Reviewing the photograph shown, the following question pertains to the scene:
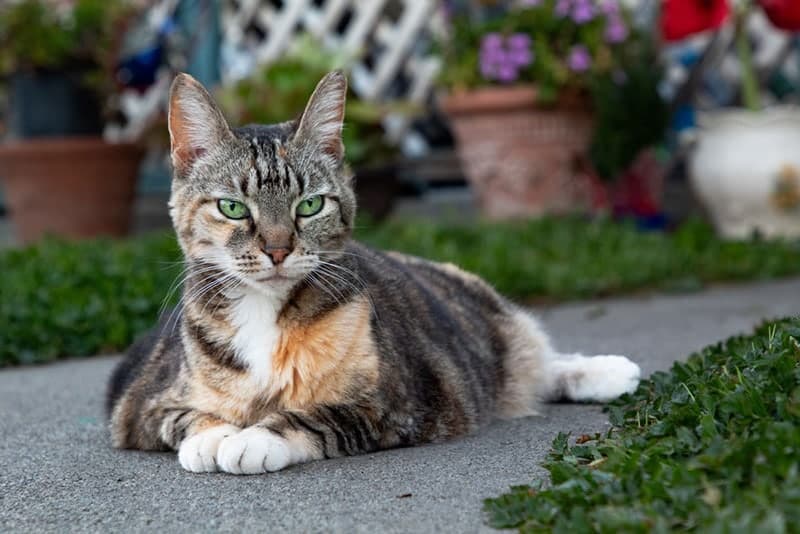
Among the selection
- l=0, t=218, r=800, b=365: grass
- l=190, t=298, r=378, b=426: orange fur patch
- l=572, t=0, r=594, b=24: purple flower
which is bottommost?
l=0, t=218, r=800, b=365: grass

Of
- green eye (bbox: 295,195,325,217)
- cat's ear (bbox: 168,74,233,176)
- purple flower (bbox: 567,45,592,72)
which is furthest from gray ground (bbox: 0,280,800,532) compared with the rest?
purple flower (bbox: 567,45,592,72)

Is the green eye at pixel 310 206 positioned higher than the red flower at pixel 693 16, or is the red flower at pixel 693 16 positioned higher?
the red flower at pixel 693 16

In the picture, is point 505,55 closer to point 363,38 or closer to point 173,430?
point 363,38

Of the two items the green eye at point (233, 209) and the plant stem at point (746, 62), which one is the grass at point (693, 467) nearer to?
the green eye at point (233, 209)

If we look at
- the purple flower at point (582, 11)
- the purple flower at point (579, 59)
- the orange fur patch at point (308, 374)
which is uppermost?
the purple flower at point (582, 11)

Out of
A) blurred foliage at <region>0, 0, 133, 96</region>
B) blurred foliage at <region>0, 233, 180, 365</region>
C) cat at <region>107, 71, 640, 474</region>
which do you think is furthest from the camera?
blurred foliage at <region>0, 0, 133, 96</region>

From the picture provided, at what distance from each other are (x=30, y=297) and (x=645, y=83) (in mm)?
3632

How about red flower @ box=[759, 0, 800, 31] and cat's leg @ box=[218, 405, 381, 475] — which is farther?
red flower @ box=[759, 0, 800, 31]

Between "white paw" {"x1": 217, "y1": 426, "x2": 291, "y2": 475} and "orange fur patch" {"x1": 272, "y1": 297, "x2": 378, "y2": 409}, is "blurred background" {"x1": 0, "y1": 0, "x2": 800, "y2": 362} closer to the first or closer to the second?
"orange fur patch" {"x1": 272, "y1": 297, "x2": 378, "y2": 409}

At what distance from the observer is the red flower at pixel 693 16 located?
5789 mm

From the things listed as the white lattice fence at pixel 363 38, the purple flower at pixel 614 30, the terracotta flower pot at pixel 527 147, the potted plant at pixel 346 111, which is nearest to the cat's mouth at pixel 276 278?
the potted plant at pixel 346 111

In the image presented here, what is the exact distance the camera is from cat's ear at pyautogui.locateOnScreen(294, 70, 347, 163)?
2.63 meters

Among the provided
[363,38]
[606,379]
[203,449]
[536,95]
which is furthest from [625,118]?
[203,449]

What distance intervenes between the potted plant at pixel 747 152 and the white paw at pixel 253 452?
4.19 m
